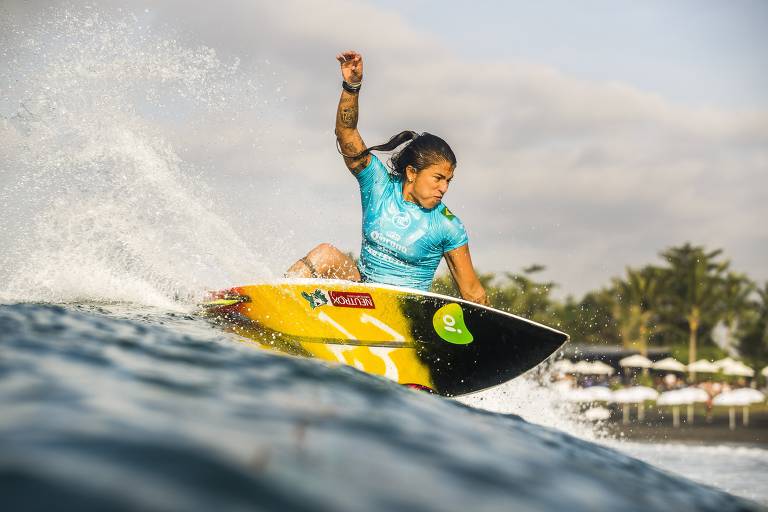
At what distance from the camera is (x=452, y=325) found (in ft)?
17.5

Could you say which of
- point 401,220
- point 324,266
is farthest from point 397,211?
point 324,266

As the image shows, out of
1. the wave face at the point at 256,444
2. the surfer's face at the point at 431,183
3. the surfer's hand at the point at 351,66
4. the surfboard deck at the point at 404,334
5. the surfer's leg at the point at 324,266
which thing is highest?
the surfer's hand at the point at 351,66

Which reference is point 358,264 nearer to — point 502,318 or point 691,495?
point 502,318

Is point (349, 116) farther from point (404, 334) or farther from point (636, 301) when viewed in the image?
point (636, 301)

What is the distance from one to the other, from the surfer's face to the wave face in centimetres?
296

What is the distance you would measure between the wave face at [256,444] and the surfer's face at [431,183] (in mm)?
2957

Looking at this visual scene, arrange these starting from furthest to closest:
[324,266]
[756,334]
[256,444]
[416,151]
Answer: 1. [756,334]
2. [324,266]
3. [416,151]
4. [256,444]

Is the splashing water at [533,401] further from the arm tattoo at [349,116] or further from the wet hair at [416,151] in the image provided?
the arm tattoo at [349,116]

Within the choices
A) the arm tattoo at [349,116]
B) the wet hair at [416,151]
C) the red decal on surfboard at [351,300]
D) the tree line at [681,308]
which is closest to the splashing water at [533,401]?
the red decal on surfboard at [351,300]

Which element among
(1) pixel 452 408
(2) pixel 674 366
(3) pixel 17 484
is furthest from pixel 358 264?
(2) pixel 674 366

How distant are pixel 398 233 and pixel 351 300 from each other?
687 millimetres

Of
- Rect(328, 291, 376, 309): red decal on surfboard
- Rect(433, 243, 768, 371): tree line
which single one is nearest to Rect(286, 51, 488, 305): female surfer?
Rect(328, 291, 376, 309): red decal on surfboard

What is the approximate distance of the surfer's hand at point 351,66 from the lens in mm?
5465

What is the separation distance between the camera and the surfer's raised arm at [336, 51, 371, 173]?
18.0 feet
